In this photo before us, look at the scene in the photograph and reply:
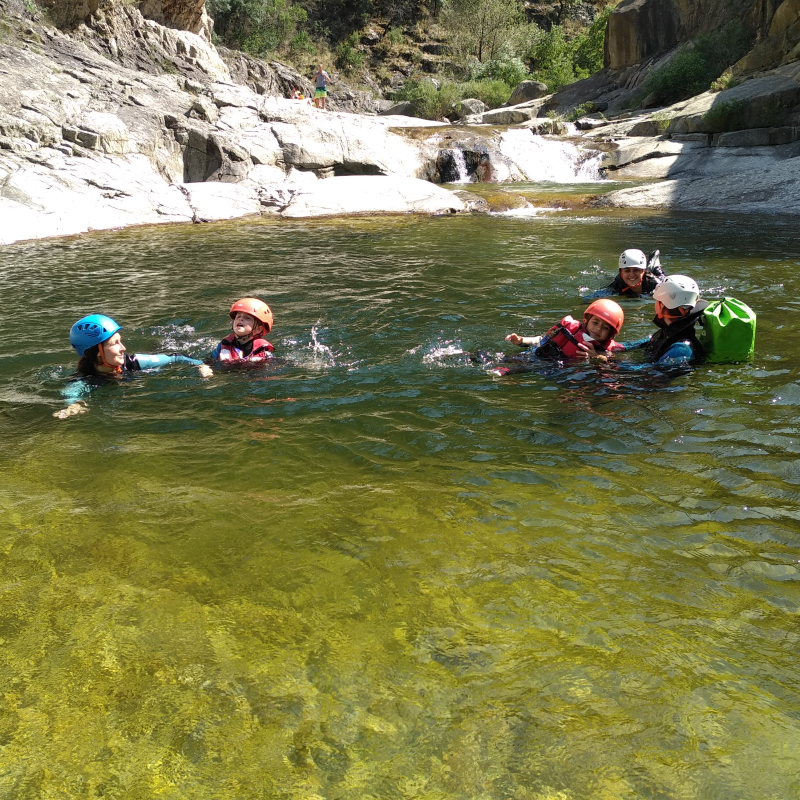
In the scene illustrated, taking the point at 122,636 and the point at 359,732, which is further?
the point at 122,636

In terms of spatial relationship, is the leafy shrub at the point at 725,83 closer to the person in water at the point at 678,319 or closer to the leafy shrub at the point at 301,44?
the person in water at the point at 678,319

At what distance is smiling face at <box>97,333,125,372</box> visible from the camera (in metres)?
7.04

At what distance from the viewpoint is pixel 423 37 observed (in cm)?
5722

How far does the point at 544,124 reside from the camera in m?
31.6

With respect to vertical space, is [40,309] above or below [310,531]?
above

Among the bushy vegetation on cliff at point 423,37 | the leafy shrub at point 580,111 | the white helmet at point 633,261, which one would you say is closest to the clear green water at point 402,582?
the white helmet at point 633,261

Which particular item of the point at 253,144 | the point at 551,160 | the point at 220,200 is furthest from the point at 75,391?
the point at 551,160

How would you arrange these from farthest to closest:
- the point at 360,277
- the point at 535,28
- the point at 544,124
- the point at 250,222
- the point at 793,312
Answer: the point at 535,28 → the point at 544,124 → the point at 250,222 → the point at 360,277 → the point at 793,312

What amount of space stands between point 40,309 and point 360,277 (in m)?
5.52

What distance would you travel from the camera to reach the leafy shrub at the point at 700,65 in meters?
31.7

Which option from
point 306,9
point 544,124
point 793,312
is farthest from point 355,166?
point 306,9

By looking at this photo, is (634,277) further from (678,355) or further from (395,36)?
(395,36)

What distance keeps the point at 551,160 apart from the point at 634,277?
19783 millimetres

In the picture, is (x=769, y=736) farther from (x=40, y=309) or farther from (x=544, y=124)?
(x=544, y=124)
